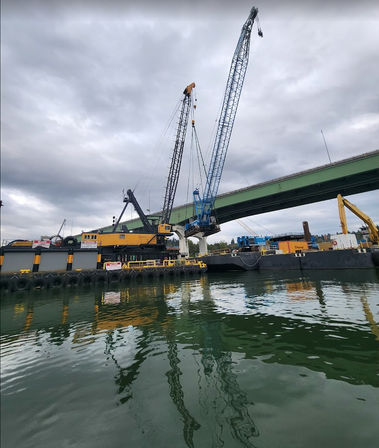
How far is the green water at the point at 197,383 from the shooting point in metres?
4.23

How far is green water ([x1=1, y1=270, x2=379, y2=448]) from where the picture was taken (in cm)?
423

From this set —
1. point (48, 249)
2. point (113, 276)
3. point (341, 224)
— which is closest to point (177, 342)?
point (113, 276)

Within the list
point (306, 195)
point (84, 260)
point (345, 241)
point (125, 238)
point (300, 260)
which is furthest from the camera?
point (306, 195)

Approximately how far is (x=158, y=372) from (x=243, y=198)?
62.6 m

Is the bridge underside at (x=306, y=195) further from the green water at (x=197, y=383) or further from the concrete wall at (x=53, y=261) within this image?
the green water at (x=197, y=383)

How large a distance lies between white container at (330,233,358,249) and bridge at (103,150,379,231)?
57.7 feet

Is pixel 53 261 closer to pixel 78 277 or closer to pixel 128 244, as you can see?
pixel 78 277

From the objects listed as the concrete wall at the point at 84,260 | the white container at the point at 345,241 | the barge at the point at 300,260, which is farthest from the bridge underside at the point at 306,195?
the concrete wall at the point at 84,260

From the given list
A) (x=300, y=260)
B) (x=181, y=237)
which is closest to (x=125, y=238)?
(x=181, y=237)

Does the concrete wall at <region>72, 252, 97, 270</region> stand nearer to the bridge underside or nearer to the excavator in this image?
the excavator

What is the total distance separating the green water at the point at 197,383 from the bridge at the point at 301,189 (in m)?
48.6

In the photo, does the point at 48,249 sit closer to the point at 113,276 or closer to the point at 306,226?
the point at 113,276

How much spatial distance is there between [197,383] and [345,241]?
44.2m

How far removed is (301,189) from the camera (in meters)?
58.1
